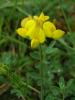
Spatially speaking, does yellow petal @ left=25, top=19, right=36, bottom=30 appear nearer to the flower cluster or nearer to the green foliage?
the flower cluster

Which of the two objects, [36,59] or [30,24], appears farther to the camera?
[36,59]

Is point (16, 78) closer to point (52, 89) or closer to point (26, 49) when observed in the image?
point (52, 89)

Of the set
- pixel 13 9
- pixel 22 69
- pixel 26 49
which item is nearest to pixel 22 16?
pixel 13 9

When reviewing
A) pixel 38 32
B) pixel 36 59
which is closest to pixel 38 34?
pixel 38 32

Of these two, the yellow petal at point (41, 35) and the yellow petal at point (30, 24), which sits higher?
the yellow petal at point (30, 24)

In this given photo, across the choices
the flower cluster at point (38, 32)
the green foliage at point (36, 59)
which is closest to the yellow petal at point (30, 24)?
the flower cluster at point (38, 32)

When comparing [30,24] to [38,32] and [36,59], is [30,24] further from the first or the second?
[36,59]

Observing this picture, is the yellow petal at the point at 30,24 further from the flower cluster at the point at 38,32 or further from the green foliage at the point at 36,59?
the green foliage at the point at 36,59

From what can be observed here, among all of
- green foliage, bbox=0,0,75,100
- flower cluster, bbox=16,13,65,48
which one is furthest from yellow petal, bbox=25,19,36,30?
green foliage, bbox=0,0,75,100
